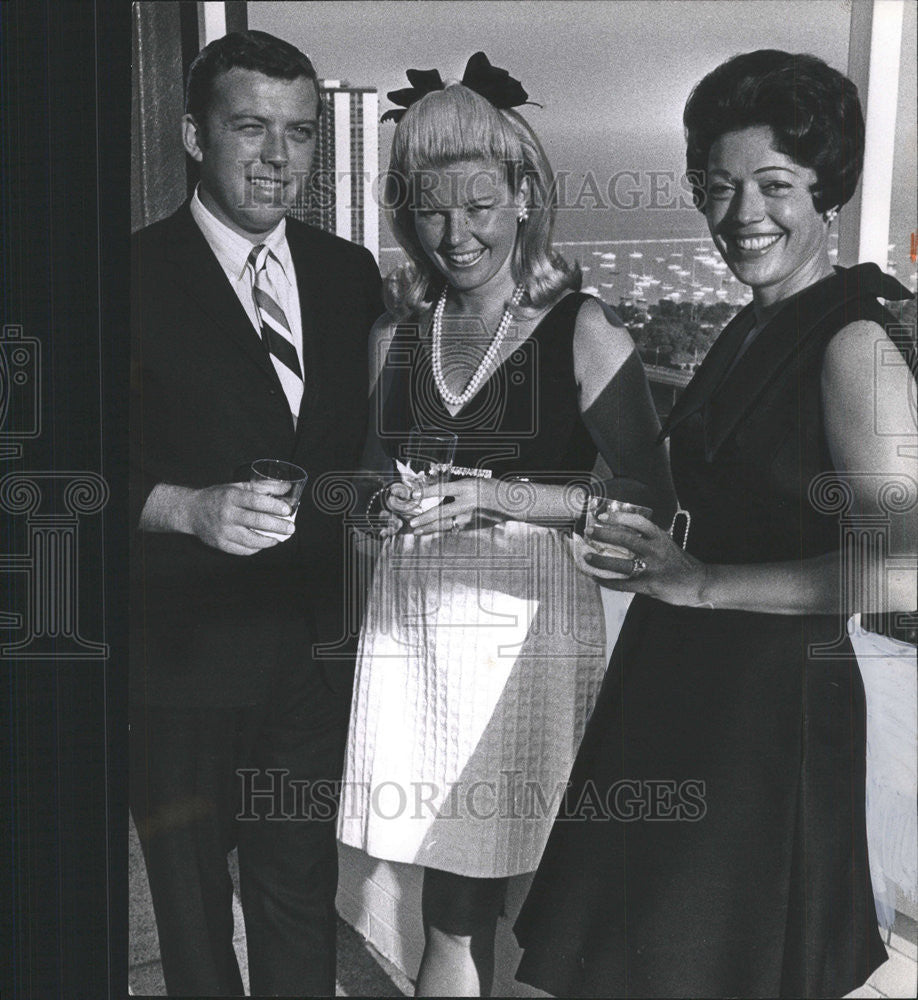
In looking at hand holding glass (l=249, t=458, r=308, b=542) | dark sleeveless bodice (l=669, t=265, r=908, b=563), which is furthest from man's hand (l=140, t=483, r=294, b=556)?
dark sleeveless bodice (l=669, t=265, r=908, b=563)

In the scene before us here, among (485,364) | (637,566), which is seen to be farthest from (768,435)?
(485,364)

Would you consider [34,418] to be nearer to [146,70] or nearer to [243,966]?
[146,70]

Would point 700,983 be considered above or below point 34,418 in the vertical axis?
below

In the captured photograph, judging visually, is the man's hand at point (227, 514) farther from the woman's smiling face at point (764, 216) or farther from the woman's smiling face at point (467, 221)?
the woman's smiling face at point (764, 216)

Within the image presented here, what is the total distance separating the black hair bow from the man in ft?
0.66

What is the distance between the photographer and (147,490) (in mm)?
2061

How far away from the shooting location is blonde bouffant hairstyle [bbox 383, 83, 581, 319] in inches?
77.1

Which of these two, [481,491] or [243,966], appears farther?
[243,966]

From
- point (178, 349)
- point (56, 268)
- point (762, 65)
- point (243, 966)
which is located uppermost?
point (762, 65)

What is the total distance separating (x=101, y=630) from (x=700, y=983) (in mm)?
1347

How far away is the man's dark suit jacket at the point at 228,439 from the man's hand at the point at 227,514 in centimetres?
2

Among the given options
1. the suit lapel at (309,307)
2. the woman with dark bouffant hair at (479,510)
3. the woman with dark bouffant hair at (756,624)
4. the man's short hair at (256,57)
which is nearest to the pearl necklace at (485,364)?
the woman with dark bouffant hair at (479,510)

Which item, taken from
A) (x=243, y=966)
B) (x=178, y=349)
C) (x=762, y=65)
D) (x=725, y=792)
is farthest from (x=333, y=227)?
(x=243, y=966)

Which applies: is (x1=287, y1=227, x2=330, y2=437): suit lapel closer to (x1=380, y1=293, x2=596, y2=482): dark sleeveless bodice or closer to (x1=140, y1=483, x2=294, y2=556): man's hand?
(x1=140, y1=483, x2=294, y2=556): man's hand
